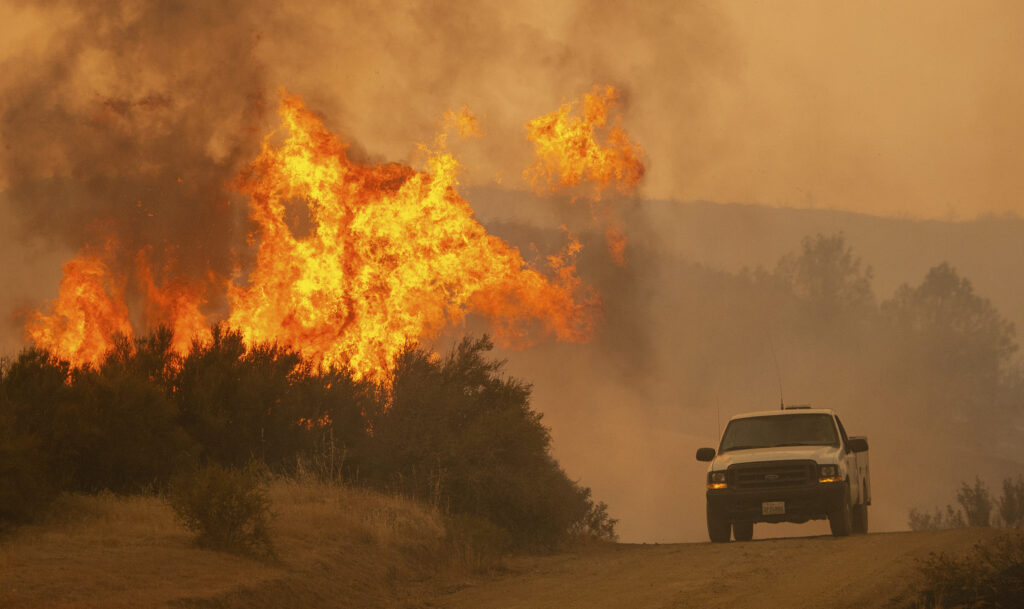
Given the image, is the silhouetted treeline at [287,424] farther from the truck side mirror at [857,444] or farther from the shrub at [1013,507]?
the shrub at [1013,507]

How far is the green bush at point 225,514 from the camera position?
14711 millimetres

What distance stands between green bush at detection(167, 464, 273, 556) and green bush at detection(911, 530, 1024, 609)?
22.8 ft

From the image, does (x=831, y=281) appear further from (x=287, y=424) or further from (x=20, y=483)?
(x=20, y=483)

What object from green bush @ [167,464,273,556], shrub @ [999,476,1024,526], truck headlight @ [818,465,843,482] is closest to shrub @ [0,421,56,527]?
green bush @ [167,464,273,556]

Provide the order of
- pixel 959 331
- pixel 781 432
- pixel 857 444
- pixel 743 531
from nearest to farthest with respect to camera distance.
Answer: pixel 857 444 < pixel 743 531 < pixel 781 432 < pixel 959 331

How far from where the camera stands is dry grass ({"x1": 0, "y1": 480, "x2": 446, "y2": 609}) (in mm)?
12125

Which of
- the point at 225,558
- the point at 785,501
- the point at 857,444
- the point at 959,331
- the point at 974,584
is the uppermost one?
the point at 959,331

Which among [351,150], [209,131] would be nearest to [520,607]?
[351,150]

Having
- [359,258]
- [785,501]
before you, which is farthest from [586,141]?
[785,501]

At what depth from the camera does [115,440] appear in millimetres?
19281

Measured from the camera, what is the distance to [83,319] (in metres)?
32.5

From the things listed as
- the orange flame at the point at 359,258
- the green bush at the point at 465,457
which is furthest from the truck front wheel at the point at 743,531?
the orange flame at the point at 359,258

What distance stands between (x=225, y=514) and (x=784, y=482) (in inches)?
367

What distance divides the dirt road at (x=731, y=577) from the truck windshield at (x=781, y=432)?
1956mm
